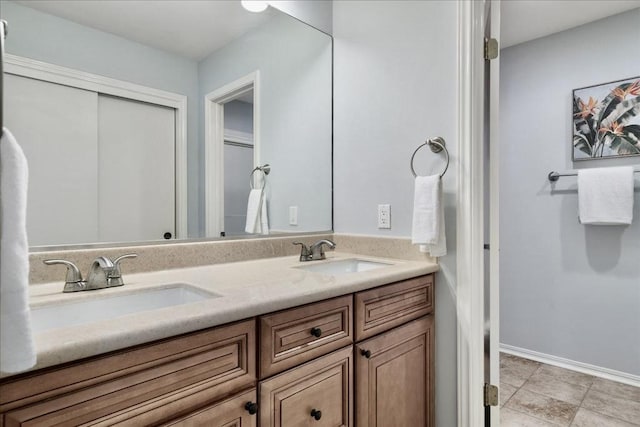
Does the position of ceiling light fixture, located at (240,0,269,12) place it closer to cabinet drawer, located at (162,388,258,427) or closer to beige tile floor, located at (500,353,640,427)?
cabinet drawer, located at (162,388,258,427)

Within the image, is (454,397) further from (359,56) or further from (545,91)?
(545,91)

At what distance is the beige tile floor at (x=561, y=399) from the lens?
1861 mm

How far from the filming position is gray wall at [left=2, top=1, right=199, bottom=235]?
3.62 feet

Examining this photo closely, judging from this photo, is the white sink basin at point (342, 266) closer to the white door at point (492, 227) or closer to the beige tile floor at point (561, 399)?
the white door at point (492, 227)

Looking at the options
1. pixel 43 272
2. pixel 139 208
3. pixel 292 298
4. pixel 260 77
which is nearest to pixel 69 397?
pixel 292 298

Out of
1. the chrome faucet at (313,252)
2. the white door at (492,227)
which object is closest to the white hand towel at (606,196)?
the white door at (492,227)

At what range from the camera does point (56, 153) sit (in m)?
1.15

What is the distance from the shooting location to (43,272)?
109 centimetres

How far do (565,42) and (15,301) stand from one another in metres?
3.25

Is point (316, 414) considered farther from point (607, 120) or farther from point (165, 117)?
point (607, 120)

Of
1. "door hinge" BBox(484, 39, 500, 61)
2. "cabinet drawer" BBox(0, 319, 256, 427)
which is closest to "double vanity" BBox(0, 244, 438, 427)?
"cabinet drawer" BBox(0, 319, 256, 427)

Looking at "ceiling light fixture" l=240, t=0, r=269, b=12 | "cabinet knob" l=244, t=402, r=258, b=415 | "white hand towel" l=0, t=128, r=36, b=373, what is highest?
"ceiling light fixture" l=240, t=0, r=269, b=12

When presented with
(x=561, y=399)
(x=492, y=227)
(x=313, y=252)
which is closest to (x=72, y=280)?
(x=313, y=252)

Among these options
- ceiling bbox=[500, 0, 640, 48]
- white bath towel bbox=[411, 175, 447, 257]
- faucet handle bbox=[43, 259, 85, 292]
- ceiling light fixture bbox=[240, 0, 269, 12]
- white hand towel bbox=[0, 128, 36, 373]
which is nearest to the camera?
white hand towel bbox=[0, 128, 36, 373]
